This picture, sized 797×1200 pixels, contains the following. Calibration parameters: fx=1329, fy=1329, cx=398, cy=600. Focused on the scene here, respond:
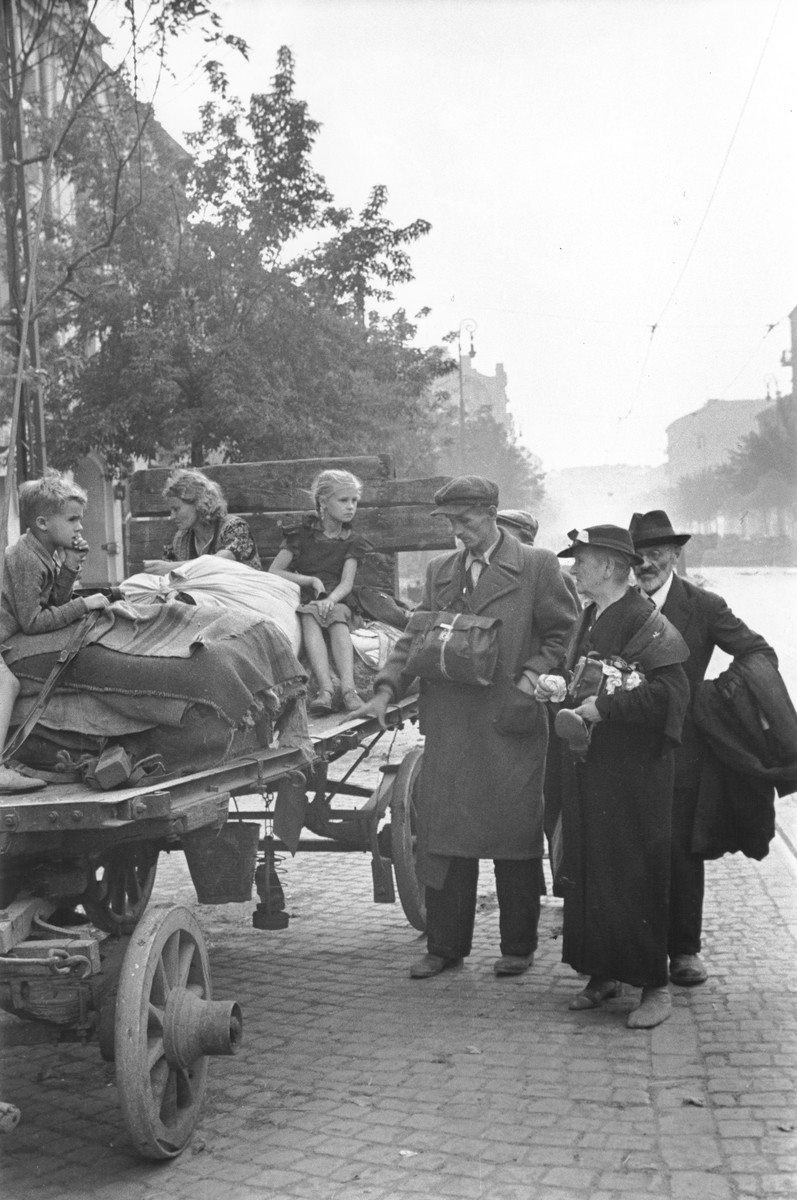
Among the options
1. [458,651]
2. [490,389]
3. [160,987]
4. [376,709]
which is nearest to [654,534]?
[458,651]

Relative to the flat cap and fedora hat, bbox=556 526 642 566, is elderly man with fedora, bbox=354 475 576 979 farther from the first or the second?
fedora hat, bbox=556 526 642 566

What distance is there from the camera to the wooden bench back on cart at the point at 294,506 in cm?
771

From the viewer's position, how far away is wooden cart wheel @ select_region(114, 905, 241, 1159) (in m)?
3.46

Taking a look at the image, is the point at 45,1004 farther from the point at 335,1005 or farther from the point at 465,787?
the point at 465,787

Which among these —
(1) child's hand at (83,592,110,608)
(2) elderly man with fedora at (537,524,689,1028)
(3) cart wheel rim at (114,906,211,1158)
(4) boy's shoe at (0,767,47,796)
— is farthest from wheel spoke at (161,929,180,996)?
(2) elderly man with fedora at (537,524,689,1028)

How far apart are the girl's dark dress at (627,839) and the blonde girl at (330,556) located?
56.7 inches

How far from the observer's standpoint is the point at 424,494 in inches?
306

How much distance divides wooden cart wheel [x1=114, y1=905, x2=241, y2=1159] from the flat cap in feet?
7.31

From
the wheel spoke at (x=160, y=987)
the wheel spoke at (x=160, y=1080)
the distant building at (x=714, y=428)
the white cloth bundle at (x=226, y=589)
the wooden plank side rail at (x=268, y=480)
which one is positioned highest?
the distant building at (x=714, y=428)

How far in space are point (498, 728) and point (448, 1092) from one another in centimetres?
163

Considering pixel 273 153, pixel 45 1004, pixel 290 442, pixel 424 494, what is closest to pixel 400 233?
pixel 273 153

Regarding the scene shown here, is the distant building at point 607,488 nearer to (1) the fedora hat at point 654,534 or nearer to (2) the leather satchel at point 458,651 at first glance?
(1) the fedora hat at point 654,534

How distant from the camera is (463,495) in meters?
5.49

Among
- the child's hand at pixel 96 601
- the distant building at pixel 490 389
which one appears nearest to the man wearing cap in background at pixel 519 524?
the child's hand at pixel 96 601
